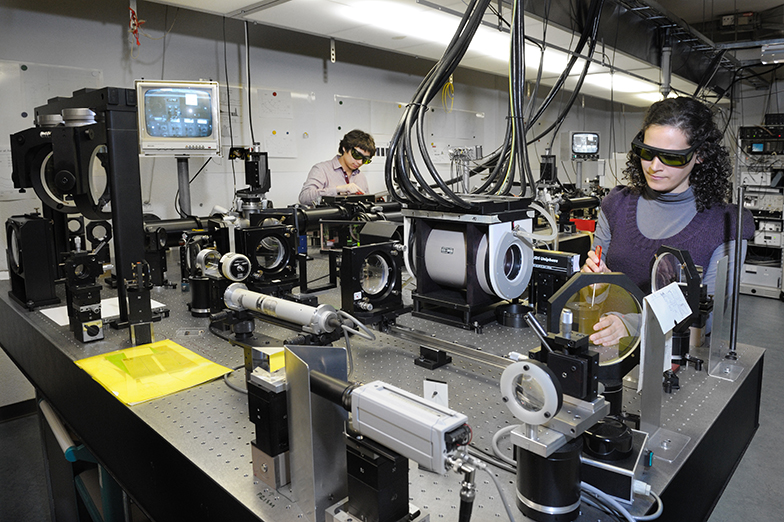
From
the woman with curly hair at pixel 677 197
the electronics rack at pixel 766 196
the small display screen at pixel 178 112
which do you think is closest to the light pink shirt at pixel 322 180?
the small display screen at pixel 178 112

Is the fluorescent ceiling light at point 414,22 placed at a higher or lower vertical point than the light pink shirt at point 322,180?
higher

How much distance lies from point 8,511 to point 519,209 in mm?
2367

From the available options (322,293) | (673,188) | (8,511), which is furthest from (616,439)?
(8,511)

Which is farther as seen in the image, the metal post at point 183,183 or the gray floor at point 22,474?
the metal post at point 183,183

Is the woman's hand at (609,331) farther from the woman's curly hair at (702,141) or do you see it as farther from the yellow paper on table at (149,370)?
the yellow paper on table at (149,370)

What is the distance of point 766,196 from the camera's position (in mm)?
5184

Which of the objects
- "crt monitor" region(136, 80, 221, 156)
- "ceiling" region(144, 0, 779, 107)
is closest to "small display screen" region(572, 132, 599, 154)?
"ceiling" region(144, 0, 779, 107)

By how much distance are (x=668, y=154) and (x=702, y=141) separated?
140 millimetres

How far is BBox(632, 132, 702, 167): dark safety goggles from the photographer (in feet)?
5.02

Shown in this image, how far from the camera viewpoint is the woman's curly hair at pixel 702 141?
1.59 metres

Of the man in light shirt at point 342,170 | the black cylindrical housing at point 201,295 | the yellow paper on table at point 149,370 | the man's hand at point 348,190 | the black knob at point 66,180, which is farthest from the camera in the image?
the man in light shirt at point 342,170

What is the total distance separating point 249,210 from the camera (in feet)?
6.51

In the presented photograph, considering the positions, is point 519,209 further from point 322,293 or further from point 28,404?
point 28,404

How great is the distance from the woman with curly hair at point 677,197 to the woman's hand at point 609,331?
33cm
